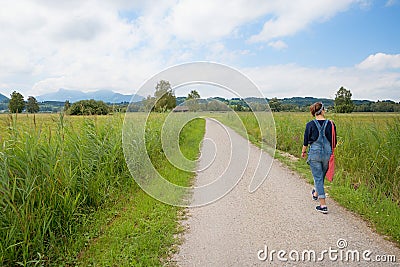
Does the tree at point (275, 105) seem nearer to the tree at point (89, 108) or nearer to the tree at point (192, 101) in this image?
the tree at point (192, 101)

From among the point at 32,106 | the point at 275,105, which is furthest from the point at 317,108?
the point at 275,105

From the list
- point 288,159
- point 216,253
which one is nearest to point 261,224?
point 216,253

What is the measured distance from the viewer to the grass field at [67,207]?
133 inches

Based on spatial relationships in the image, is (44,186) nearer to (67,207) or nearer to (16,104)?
(67,207)

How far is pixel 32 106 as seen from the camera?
17.2 ft

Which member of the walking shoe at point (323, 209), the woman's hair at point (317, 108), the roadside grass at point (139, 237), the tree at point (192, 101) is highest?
the tree at point (192, 101)

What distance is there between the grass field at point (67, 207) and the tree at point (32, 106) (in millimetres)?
334

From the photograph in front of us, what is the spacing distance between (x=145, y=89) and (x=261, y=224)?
9.89 feet

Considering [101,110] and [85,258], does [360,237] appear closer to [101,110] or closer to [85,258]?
[85,258]

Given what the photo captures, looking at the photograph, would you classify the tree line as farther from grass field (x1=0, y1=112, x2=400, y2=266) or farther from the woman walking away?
the woman walking away

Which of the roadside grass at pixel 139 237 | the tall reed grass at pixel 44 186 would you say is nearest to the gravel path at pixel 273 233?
the roadside grass at pixel 139 237

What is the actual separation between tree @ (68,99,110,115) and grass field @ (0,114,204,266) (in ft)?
1.67

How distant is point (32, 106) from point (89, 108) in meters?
1.73

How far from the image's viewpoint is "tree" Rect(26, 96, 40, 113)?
5.12 meters
